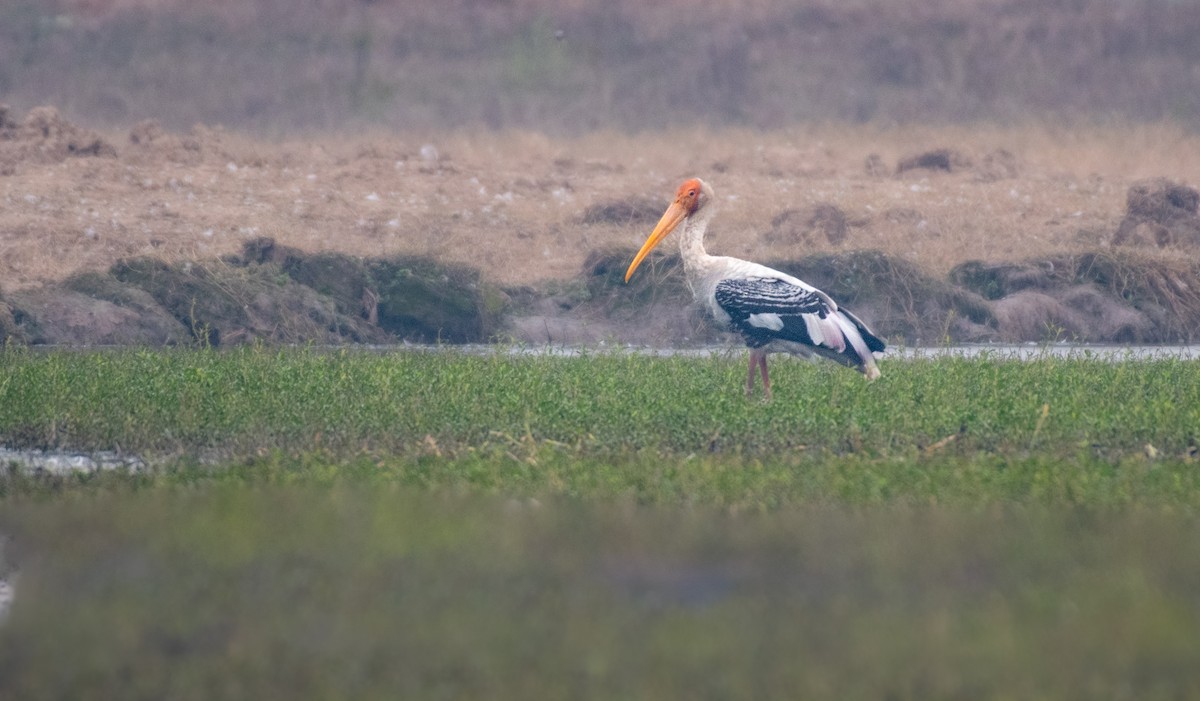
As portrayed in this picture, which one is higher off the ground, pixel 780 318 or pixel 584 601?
pixel 584 601

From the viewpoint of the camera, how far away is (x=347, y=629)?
4473mm

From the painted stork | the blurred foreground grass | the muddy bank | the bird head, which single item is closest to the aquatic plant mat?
the blurred foreground grass

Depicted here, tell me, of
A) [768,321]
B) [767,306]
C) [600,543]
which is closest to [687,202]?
[767,306]

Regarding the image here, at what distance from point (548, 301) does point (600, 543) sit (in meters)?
12.5

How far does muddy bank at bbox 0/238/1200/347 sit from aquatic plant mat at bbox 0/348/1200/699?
6118 millimetres

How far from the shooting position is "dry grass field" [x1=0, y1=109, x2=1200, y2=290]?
65.8 feet

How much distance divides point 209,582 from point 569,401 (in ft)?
12.7

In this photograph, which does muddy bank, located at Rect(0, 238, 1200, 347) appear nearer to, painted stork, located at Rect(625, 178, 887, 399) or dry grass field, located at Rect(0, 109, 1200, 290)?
dry grass field, located at Rect(0, 109, 1200, 290)

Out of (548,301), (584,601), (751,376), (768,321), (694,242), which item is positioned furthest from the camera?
(548,301)

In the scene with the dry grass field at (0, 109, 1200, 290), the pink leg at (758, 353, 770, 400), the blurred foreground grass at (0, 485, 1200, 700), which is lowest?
the dry grass field at (0, 109, 1200, 290)

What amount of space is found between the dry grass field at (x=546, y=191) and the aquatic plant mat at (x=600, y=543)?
9.98 meters

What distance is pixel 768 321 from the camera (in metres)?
9.94

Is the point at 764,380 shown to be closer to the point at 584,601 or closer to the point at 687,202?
the point at 687,202

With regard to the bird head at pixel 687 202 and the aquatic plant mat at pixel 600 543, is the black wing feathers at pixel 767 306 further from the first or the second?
the bird head at pixel 687 202
